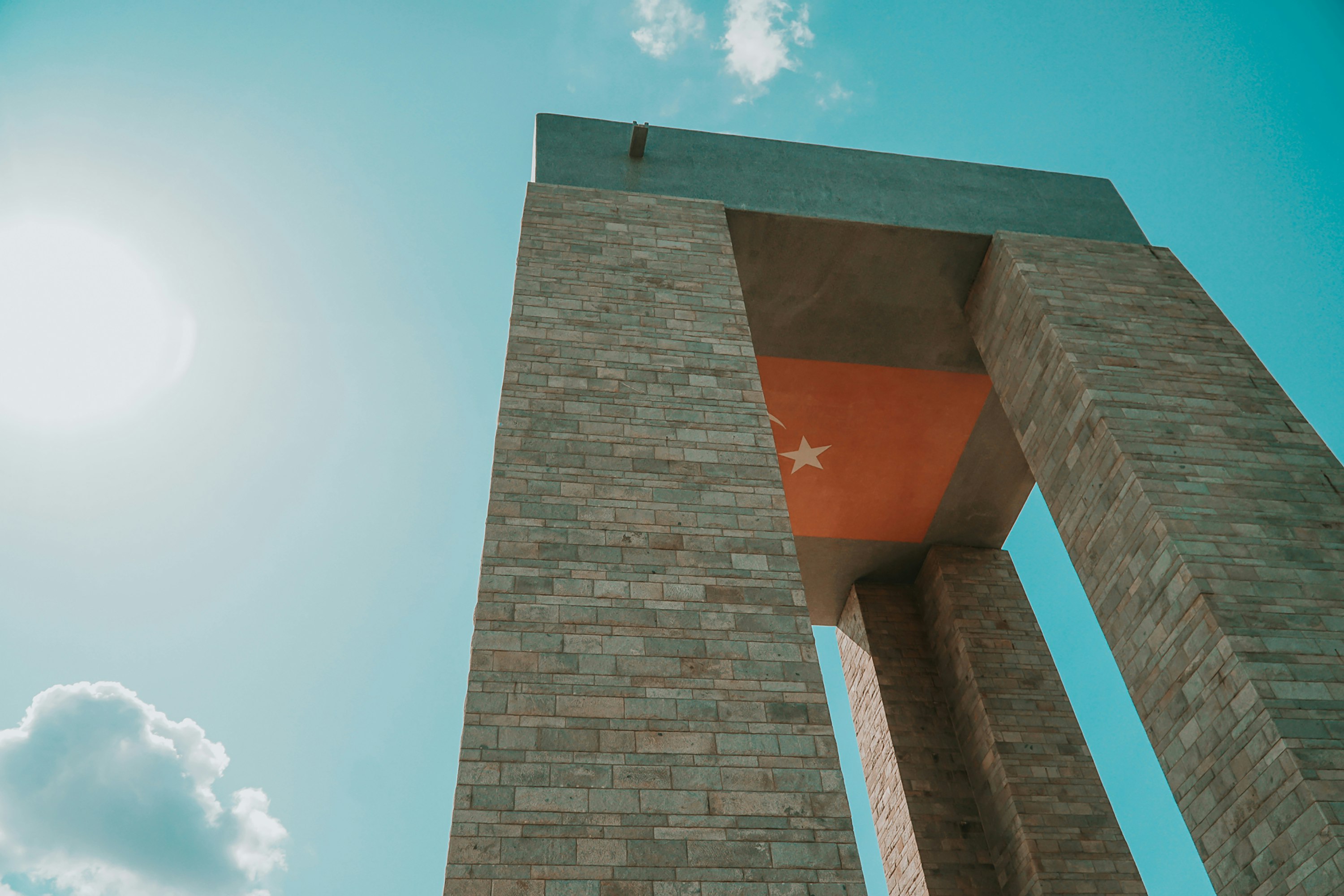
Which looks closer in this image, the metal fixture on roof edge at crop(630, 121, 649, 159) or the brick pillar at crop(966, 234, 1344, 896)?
the brick pillar at crop(966, 234, 1344, 896)

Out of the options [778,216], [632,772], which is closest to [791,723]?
[632,772]

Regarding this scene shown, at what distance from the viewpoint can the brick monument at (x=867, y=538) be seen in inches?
209

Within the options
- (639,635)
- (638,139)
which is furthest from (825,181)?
(639,635)

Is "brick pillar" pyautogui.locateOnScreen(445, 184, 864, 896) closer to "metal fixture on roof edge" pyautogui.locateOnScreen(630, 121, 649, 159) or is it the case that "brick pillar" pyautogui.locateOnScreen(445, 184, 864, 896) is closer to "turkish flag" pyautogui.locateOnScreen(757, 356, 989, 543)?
"metal fixture on roof edge" pyautogui.locateOnScreen(630, 121, 649, 159)

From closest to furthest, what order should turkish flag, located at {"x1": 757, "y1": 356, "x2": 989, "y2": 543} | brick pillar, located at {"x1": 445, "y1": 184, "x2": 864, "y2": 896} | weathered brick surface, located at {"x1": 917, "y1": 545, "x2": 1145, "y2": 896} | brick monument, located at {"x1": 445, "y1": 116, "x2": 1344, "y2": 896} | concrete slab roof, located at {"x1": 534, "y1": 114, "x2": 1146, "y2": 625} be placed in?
1. brick pillar, located at {"x1": 445, "y1": 184, "x2": 864, "y2": 896}
2. brick monument, located at {"x1": 445, "y1": 116, "x2": 1344, "y2": 896}
3. weathered brick surface, located at {"x1": 917, "y1": 545, "x2": 1145, "y2": 896}
4. concrete slab roof, located at {"x1": 534, "y1": 114, "x2": 1146, "y2": 625}
5. turkish flag, located at {"x1": 757, "y1": 356, "x2": 989, "y2": 543}

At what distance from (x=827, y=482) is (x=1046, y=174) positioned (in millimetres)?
5097

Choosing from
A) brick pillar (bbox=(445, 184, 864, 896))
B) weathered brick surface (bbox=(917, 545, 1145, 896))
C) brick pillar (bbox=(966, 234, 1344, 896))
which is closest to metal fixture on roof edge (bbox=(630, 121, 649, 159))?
brick pillar (bbox=(445, 184, 864, 896))

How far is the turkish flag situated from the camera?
41.9 ft

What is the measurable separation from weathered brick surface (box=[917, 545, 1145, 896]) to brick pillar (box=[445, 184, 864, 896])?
627 centimetres

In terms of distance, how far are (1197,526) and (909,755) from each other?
19.7 feet

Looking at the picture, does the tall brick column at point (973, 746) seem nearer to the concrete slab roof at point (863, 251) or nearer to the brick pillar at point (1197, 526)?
the concrete slab roof at point (863, 251)

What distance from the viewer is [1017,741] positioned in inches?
453

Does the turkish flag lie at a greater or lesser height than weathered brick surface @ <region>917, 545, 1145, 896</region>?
greater

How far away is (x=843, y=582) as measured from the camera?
595 inches
